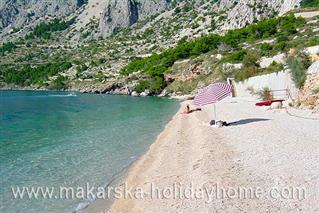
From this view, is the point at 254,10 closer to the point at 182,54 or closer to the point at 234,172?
the point at 182,54

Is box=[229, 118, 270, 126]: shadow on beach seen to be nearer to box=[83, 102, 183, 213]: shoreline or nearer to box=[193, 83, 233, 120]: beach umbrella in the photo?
box=[193, 83, 233, 120]: beach umbrella

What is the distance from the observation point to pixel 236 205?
426 inches

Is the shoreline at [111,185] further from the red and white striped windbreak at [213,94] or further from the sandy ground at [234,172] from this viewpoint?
the red and white striped windbreak at [213,94]

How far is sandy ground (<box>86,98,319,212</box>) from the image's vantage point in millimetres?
11070

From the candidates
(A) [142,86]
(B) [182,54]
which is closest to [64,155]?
(A) [142,86]

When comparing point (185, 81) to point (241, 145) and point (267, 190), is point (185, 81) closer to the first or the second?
point (241, 145)

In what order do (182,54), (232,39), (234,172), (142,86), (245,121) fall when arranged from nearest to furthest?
(234,172), (245,121), (142,86), (232,39), (182,54)

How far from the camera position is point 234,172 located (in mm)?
14086

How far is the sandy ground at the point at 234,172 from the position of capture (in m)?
11.1

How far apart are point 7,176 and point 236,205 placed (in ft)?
37.3

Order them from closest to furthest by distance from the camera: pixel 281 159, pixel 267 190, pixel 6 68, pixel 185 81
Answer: pixel 267 190 < pixel 281 159 < pixel 185 81 < pixel 6 68

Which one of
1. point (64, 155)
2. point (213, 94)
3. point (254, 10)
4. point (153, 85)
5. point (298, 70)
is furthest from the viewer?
point (254, 10)

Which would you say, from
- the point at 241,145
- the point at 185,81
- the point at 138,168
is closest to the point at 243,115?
the point at 241,145

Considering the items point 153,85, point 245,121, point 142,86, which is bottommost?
point 245,121
